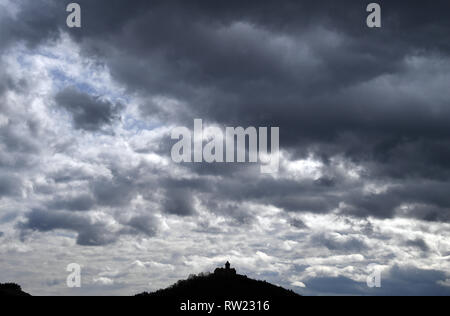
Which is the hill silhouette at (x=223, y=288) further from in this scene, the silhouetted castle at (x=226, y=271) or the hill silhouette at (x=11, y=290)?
the hill silhouette at (x=11, y=290)

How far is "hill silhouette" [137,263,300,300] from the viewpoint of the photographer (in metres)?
77.1

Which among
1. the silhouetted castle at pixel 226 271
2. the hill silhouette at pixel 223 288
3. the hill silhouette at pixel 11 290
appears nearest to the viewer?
the hill silhouette at pixel 223 288

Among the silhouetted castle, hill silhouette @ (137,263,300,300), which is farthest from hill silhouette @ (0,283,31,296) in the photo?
the silhouetted castle

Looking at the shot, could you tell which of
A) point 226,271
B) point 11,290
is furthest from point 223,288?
point 11,290

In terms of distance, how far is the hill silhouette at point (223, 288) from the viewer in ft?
253

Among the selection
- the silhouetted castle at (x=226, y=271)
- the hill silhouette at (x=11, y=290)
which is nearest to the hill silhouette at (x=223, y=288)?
the silhouetted castle at (x=226, y=271)

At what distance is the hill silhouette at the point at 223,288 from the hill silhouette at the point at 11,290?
2170 cm

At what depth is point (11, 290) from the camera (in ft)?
271

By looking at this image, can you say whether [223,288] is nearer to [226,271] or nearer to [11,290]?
[226,271]

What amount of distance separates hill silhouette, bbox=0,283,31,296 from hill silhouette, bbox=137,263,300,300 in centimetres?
2170

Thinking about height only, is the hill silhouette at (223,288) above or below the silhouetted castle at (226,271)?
below
